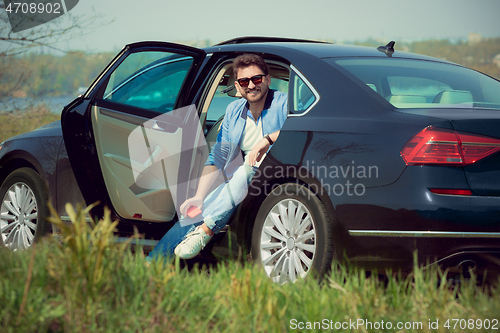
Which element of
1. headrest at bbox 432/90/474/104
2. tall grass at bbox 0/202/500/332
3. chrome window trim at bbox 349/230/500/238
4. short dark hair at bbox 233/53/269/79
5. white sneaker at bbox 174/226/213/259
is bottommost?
white sneaker at bbox 174/226/213/259

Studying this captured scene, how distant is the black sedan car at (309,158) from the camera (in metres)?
2.88

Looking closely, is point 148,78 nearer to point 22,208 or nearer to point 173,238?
point 173,238

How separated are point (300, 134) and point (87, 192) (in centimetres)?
196

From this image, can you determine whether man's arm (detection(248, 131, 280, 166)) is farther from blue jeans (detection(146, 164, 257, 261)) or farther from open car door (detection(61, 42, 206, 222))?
open car door (detection(61, 42, 206, 222))

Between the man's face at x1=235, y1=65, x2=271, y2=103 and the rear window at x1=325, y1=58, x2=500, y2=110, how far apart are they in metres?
0.69

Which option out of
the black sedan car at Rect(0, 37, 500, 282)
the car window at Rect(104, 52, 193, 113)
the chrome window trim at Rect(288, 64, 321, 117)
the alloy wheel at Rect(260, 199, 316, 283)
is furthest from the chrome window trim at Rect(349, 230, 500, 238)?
the car window at Rect(104, 52, 193, 113)

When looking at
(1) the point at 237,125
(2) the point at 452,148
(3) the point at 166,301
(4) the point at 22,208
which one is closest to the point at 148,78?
(1) the point at 237,125

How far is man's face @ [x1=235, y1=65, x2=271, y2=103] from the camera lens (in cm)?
414

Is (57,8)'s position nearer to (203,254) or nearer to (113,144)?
(113,144)

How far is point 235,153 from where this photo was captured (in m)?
4.28

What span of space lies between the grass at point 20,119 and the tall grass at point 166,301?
11.3m

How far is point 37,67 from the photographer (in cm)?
1155

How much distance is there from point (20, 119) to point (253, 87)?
1091cm

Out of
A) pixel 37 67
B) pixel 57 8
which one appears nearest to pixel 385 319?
pixel 57 8
